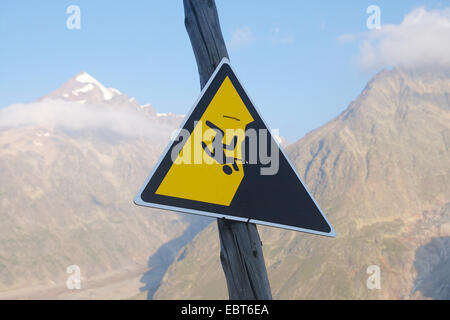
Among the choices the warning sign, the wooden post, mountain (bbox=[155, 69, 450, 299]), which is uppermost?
the warning sign

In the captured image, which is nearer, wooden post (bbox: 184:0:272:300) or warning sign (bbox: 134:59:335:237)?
Result: warning sign (bbox: 134:59:335:237)

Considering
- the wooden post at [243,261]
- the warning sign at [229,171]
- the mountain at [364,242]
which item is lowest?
the mountain at [364,242]

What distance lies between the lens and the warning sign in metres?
2.63

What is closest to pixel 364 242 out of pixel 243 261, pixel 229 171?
pixel 243 261

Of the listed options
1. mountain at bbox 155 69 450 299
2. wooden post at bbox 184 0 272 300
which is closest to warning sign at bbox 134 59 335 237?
wooden post at bbox 184 0 272 300

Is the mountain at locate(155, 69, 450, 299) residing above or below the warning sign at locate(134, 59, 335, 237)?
below

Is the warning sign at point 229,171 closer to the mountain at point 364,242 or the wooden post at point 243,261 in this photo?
the wooden post at point 243,261

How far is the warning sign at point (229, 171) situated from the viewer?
263cm

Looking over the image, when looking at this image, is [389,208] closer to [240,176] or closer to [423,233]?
[423,233]

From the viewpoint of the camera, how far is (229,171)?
2.75 meters

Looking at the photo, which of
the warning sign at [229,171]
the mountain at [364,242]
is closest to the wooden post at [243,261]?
the warning sign at [229,171]

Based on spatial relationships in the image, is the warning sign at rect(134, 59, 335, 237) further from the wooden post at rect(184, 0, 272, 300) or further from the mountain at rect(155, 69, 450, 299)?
the mountain at rect(155, 69, 450, 299)

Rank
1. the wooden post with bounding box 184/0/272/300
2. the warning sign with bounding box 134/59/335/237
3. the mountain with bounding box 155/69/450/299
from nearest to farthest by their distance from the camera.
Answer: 1. the warning sign with bounding box 134/59/335/237
2. the wooden post with bounding box 184/0/272/300
3. the mountain with bounding box 155/69/450/299
